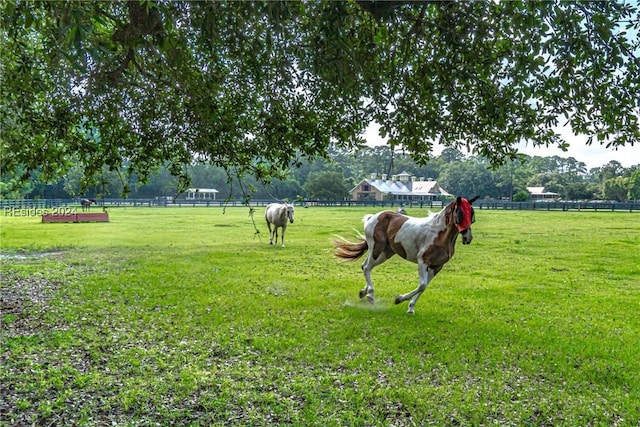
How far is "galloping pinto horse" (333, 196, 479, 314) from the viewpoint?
7211 millimetres

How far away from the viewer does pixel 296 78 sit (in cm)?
589

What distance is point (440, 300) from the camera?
30.2 ft

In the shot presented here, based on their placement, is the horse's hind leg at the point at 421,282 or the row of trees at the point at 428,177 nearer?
the horse's hind leg at the point at 421,282

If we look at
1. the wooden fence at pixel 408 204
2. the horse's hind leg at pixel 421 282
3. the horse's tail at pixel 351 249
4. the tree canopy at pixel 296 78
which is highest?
the tree canopy at pixel 296 78

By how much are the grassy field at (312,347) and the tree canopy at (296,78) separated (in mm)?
2394

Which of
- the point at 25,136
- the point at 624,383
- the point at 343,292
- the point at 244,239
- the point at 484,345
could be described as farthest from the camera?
the point at 244,239

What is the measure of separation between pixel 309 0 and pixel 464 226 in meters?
4.09

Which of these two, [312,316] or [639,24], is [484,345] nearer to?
[312,316]

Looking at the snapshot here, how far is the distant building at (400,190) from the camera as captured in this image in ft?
226

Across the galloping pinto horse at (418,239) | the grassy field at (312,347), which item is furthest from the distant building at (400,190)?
the galloping pinto horse at (418,239)

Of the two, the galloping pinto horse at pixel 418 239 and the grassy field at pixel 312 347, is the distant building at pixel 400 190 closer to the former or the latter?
the grassy field at pixel 312 347

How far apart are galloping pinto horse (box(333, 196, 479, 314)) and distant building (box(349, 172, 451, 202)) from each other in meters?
59.1

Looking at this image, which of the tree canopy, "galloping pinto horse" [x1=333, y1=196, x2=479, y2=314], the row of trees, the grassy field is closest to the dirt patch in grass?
the grassy field

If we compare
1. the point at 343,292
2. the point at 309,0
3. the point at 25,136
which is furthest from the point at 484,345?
the point at 25,136
